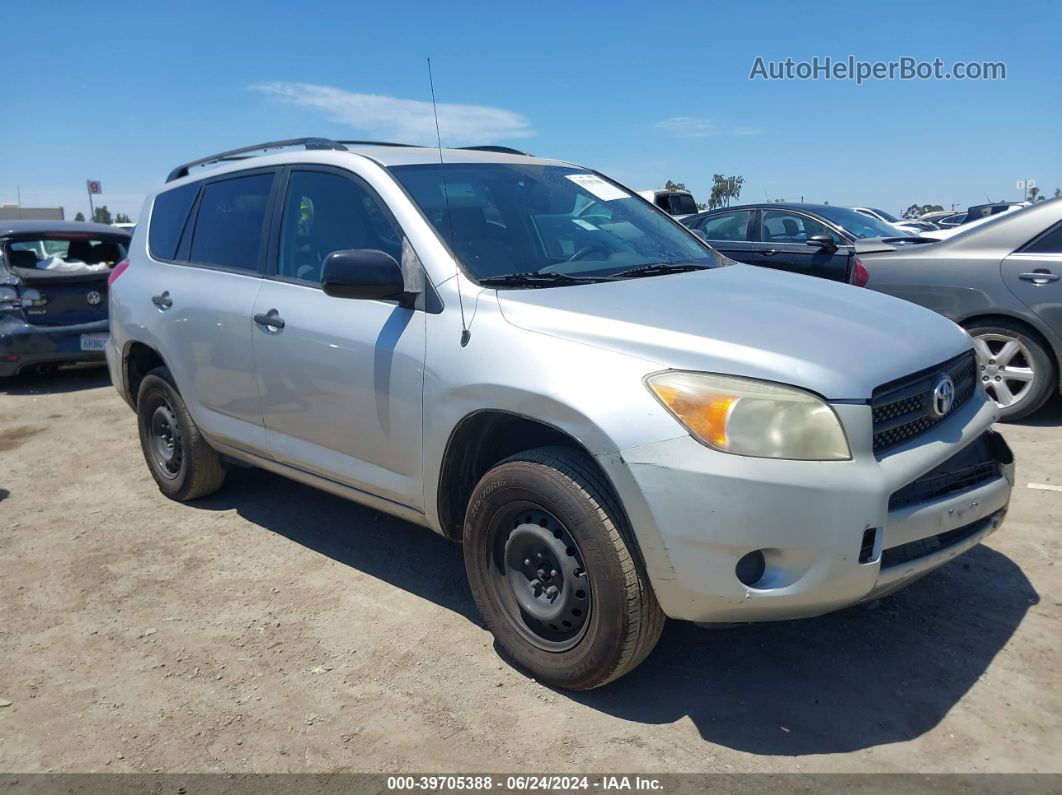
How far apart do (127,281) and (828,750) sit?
4.46 metres

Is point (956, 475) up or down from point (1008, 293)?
down

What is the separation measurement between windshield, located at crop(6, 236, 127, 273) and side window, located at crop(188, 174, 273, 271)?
4769mm

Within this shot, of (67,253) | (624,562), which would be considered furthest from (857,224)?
(67,253)

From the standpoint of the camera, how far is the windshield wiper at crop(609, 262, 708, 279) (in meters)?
3.51

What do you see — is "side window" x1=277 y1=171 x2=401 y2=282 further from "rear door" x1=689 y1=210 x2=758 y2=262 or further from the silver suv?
"rear door" x1=689 y1=210 x2=758 y2=262

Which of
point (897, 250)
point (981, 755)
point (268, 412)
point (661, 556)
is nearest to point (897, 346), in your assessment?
point (661, 556)

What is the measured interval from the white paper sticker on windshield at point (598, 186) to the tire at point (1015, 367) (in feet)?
9.96

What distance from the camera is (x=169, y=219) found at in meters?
5.02

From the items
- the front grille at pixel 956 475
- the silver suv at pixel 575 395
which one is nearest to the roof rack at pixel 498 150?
the silver suv at pixel 575 395

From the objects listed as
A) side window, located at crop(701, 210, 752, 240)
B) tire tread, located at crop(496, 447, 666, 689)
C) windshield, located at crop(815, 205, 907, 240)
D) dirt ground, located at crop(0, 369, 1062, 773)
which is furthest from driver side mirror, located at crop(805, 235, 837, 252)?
tire tread, located at crop(496, 447, 666, 689)

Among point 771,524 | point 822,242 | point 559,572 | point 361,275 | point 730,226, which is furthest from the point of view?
point 730,226

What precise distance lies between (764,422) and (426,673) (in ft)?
5.16

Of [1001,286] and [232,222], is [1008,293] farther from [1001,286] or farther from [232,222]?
[232,222]

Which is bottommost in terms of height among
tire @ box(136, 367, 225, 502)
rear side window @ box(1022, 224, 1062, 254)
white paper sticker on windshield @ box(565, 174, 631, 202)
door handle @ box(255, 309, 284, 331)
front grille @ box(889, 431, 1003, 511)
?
tire @ box(136, 367, 225, 502)
